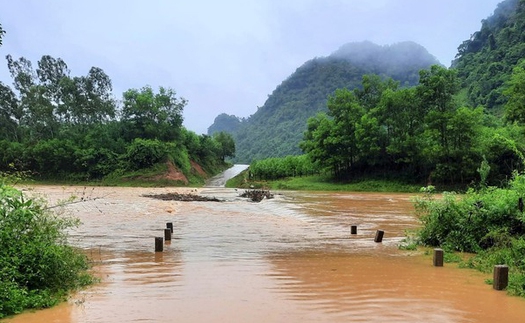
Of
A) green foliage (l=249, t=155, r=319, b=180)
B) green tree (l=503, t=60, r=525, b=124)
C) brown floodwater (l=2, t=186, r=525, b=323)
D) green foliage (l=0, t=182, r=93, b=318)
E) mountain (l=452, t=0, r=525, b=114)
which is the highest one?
mountain (l=452, t=0, r=525, b=114)

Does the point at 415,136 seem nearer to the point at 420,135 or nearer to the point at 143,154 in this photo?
the point at 420,135

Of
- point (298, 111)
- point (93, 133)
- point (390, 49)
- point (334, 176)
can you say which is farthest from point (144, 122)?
point (390, 49)

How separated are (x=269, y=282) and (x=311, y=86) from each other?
5199 inches

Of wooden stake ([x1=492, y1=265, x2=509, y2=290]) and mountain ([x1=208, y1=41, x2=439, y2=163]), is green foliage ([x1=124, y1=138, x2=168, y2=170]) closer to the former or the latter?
mountain ([x1=208, y1=41, x2=439, y2=163])

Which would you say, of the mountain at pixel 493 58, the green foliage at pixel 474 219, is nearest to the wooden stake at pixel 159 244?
the green foliage at pixel 474 219

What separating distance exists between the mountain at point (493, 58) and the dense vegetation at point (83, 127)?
47.3m

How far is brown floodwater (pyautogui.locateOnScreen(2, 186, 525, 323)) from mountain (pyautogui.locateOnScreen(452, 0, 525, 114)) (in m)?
59.4

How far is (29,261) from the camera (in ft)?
24.7

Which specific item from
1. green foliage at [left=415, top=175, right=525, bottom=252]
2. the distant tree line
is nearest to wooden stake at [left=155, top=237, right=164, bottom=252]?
green foliage at [left=415, top=175, right=525, bottom=252]

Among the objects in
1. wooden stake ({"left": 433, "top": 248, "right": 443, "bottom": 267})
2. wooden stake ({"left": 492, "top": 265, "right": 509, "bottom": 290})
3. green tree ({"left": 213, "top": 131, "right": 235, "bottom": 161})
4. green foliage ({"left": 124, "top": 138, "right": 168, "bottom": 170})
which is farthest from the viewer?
green tree ({"left": 213, "top": 131, "right": 235, "bottom": 161})

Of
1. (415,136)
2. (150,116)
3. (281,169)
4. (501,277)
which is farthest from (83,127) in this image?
(501,277)

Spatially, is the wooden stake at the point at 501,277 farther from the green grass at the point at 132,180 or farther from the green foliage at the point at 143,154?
the green foliage at the point at 143,154

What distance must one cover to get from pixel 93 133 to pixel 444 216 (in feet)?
199

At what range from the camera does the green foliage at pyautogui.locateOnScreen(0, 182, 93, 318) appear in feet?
22.6
